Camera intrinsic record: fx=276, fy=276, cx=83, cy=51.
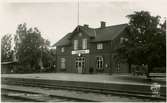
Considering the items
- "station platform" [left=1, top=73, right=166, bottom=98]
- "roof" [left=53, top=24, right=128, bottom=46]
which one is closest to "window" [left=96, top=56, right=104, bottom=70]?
"roof" [left=53, top=24, right=128, bottom=46]

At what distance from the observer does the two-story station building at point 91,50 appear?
34562 mm

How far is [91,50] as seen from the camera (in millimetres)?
36938

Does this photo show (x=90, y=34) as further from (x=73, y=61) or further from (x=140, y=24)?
(x=140, y=24)

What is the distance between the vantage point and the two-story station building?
3456cm

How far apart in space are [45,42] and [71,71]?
1635cm

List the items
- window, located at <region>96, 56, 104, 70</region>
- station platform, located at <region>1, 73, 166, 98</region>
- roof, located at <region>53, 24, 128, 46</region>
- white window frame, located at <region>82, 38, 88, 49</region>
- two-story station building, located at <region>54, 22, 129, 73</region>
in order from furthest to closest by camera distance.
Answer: white window frame, located at <region>82, 38, 88, 49</region> < window, located at <region>96, 56, 104, 70</region> < roof, located at <region>53, 24, 128, 46</region> < two-story station building, located at <region>54, 22, 129, 73</region> < station platform, located at <region>1, 73, 166, 98</region>

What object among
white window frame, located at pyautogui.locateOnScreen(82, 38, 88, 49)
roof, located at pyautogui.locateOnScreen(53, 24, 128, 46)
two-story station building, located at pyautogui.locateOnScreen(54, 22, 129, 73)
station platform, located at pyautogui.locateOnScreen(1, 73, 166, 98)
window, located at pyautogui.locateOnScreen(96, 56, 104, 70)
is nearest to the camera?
station platform, located at pyautogui.locateOnScreen(1, 73, 166, 98)

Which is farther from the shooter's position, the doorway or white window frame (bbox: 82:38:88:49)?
white window frame (bbox: 82:38:88:49)

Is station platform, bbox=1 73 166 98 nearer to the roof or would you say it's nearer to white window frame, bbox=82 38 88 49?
the roof

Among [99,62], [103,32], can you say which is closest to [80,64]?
[99,62]

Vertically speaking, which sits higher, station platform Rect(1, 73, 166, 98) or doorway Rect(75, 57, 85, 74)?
doorway Rect(75, 57, 85, 74)

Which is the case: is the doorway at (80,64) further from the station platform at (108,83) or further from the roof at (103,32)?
the station platform at (108,83)

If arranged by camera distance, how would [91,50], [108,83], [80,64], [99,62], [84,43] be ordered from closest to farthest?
[108,83], [99,62], [91,50], [80,64], [84,43]

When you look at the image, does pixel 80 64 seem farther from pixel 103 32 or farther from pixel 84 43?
pixel 103 32
